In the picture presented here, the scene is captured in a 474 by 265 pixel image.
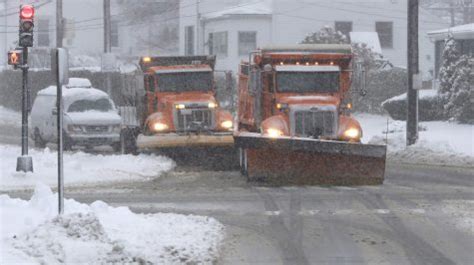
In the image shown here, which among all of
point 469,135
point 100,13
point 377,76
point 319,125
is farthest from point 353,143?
point 100,13

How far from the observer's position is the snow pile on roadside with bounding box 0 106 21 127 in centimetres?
4647

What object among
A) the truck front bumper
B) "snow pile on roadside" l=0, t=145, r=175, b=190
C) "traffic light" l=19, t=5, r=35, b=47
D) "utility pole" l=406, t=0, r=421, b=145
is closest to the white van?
"snow pile on roadside" l=0, t=145, r=175, b=190

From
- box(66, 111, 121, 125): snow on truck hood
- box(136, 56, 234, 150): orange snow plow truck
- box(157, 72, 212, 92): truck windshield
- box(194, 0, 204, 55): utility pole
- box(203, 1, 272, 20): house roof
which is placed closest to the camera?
box(136, 56, 234, 150): orange snow plow truck

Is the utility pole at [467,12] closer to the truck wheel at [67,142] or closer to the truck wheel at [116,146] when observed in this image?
the truck wheel at [116,146]

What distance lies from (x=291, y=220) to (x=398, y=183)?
5985 millimetres

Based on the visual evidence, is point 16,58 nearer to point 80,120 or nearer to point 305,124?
point 305,124

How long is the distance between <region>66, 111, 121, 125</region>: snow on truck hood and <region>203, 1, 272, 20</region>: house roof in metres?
22.7

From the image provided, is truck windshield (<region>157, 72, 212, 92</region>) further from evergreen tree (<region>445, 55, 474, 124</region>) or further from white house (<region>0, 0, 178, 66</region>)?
white house (<region>0, 0, 178, 66</region>)

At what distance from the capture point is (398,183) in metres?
18.8

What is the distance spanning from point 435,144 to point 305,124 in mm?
8362

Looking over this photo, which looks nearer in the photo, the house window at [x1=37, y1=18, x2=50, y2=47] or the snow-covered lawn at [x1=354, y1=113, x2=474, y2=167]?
the snow-covered lawn at [x1=354, y1=113, x2=474, y2=167]

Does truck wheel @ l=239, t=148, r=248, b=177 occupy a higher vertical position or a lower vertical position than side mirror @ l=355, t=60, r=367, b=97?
lower

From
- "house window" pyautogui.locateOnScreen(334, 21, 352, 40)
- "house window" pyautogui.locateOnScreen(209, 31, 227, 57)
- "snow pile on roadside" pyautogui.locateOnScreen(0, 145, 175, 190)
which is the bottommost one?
"snow pile on roadside" pyautogui.locateOnScreen(0, 145, 175, 190)

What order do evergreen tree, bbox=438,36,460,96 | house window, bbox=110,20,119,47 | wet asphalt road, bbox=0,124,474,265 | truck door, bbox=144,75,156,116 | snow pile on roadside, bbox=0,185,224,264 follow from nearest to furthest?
snow pile on roadside, bbox=0,185,224,264, wet asphalt road, bbox=0,124,474,265, truck door, bbox=144,75,156,116, evergreen tree, bbox=438,36,460,96, house window, bbox=110,20,119,47
